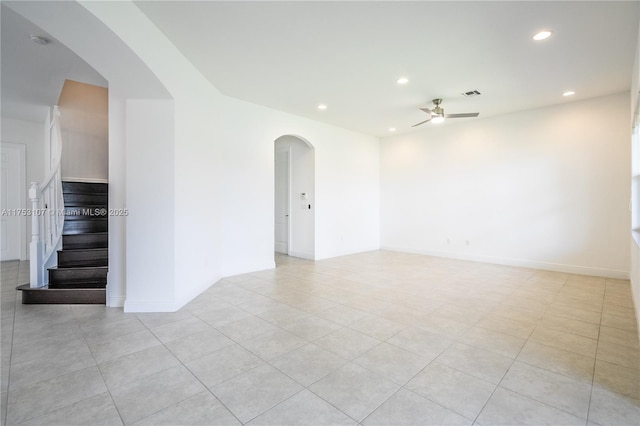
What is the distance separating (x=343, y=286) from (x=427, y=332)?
67.7 inches

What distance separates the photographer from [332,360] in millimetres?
2350

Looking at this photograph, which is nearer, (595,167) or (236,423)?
(236,423)

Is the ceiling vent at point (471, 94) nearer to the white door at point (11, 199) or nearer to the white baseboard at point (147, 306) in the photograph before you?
the white baseboard at point (147, 306)

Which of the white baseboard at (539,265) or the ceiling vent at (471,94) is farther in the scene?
the white baseboard at (539,265)

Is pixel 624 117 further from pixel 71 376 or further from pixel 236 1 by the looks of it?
pixel 71 376

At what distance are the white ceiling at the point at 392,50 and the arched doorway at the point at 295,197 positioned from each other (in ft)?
5.20

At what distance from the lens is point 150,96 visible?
3.36m

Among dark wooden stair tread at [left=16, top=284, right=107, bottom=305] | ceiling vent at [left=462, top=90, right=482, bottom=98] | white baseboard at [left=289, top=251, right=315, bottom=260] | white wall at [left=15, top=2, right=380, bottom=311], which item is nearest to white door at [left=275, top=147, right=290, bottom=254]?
white baseboard at [left=289, top=251, right=315, bottom=260]

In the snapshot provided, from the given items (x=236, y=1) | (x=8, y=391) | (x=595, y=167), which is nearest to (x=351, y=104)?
(x=236, y=1)

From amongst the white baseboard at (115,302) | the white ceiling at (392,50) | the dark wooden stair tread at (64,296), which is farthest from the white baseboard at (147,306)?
the white ceiling at (392,50)

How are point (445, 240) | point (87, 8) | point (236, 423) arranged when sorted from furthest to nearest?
point (445, 240)
point (87, 8)
point (236, 423)

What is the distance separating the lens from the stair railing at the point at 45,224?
3.82 metres

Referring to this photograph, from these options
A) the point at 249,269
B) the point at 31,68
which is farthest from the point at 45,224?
the point at 249,269

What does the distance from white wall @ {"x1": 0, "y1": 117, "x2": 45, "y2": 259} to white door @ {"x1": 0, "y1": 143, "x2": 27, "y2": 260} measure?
0.08 meters
